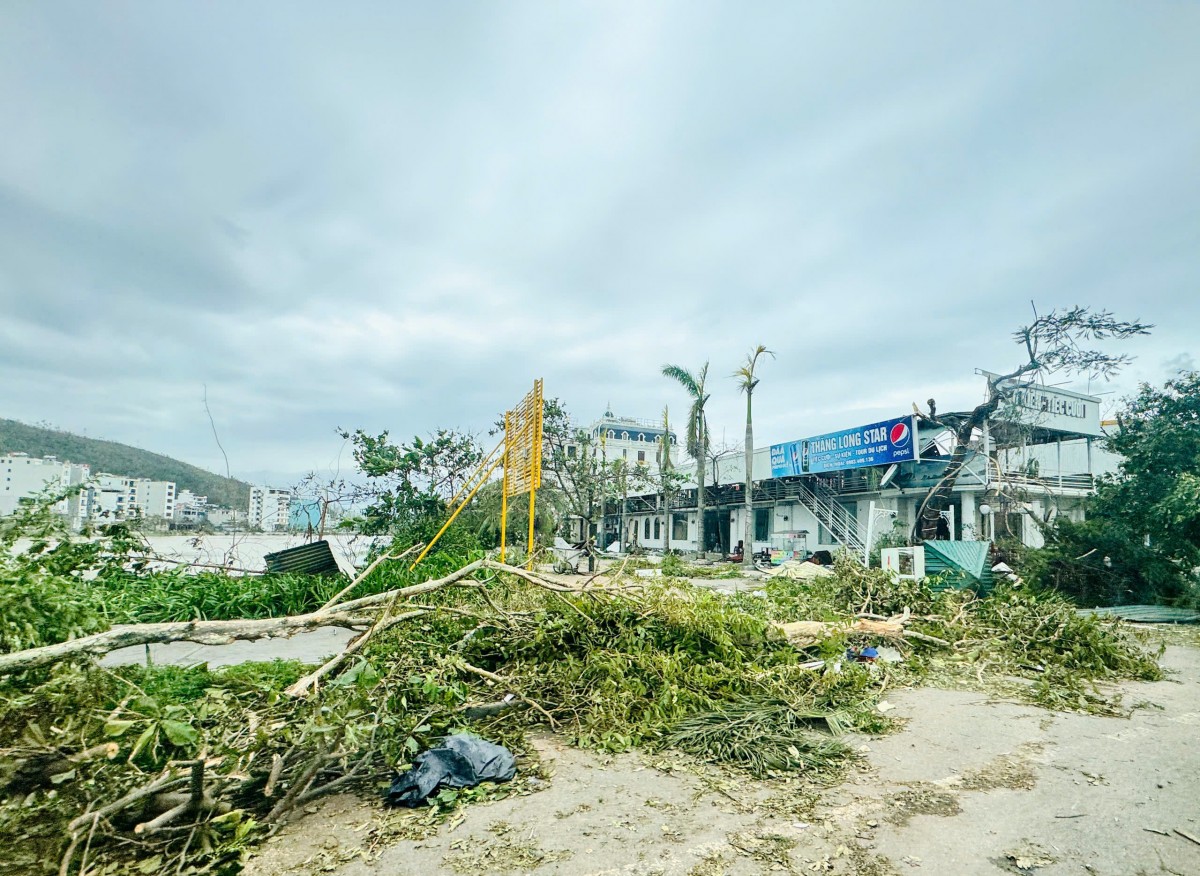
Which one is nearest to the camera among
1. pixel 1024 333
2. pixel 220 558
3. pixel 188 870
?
pixel 188 870

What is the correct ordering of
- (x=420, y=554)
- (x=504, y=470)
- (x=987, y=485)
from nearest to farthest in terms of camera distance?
(x=420, y=554) → (x=504, y=470) → (x=987, y=485)

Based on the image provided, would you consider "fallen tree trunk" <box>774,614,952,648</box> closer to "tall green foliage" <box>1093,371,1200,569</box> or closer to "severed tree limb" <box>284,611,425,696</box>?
"severed tree limb" <box>284,611,425,696</box>

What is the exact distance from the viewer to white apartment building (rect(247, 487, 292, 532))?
1267 cm

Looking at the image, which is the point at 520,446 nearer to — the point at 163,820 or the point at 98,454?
the point at 163,820

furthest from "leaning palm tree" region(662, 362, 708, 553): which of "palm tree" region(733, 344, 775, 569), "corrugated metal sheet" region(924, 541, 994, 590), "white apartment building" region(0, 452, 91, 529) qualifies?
"white apartment building" region(0, 452, 91, 529)

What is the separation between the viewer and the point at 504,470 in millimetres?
12281

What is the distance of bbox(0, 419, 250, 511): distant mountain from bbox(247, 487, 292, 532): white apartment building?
62 cm

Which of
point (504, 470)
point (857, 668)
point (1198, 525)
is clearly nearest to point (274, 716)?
point (857, 668)

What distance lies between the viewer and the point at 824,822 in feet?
10.4

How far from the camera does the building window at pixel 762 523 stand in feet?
92.9

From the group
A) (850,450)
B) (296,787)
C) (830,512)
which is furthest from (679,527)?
(296,787)

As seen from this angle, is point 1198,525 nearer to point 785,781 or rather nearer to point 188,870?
point 785,781

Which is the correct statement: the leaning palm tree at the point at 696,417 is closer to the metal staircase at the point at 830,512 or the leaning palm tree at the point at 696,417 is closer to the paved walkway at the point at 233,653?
the metal staircase at the point at 830,512

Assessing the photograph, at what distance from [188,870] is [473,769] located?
4.51 feet
